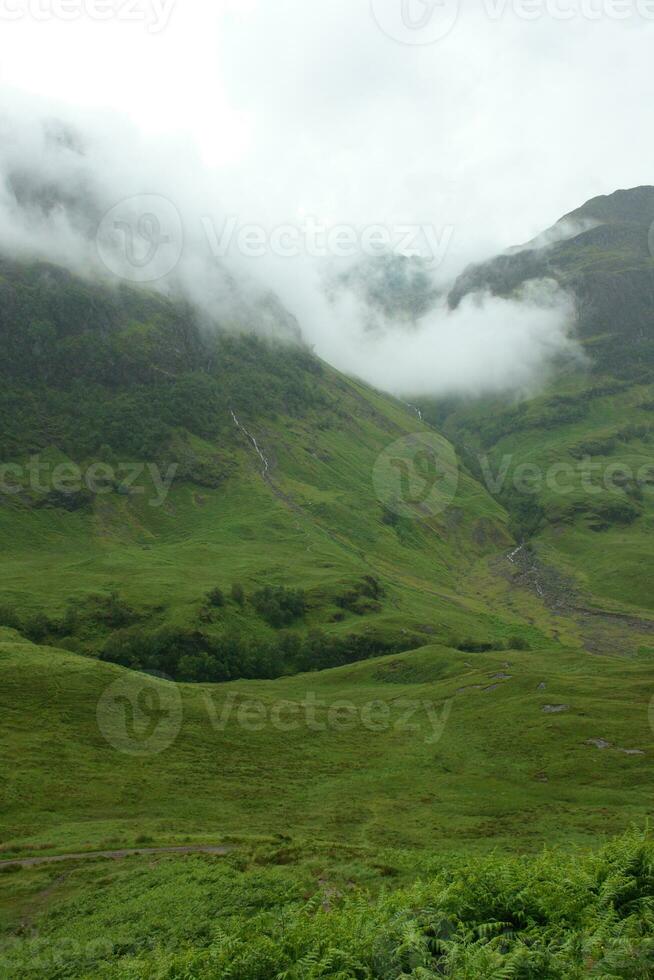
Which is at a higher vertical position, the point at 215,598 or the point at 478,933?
the point at 215,598

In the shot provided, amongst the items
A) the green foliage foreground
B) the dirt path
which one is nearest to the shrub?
the dirt path

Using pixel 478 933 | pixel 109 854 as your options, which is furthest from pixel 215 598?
pixel 478 933

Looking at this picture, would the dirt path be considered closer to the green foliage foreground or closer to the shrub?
the green foliage foreground

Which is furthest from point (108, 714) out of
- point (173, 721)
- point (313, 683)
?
point (313, 683)

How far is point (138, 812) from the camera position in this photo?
6475cm

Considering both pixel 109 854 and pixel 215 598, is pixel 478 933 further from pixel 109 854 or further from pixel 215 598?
pixel 215 598

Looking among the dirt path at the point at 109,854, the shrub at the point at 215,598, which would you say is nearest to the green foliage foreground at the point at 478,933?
the dirt path at the point at 109,854

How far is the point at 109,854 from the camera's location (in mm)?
50625

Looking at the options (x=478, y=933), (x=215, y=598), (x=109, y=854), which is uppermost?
(x=215, y=598)

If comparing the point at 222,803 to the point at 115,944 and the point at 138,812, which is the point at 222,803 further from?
the point at 115,944

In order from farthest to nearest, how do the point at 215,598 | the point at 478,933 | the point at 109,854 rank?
the point at 215,598 < the point at 109,854 < the point at 478,933

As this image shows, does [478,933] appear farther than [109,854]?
No

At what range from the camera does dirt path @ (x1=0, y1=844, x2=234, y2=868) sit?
49062 mm

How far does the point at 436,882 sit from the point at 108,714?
75148mm
